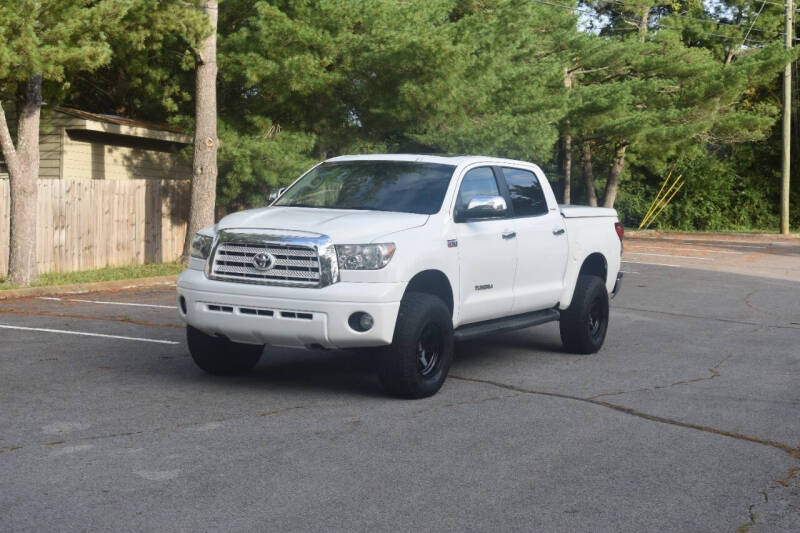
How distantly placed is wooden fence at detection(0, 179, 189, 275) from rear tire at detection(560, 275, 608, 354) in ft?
38.7

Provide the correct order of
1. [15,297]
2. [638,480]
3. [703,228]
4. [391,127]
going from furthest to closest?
[703,228] < [391,127] < [15,297] < [638,480]

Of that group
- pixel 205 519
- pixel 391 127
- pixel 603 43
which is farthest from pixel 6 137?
pixel 603 43

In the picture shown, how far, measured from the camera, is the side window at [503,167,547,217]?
1012 cm

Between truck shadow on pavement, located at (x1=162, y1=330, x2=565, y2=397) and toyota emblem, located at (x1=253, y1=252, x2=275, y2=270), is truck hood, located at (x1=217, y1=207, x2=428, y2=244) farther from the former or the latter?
truck shadow on pavement, located at (x1=162, y1=330, x2=565, y2=397)

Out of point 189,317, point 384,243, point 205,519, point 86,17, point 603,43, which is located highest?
point 603,43

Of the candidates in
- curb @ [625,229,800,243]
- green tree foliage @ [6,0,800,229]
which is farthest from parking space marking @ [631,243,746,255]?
curb @ [625,229,800,243]

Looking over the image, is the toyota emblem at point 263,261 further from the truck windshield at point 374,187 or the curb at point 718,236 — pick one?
the curb at point 718,236

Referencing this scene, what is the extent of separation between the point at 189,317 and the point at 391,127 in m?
16.1

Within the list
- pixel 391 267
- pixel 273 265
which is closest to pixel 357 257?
pixel 391 267

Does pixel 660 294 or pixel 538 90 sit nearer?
pixel 660 294

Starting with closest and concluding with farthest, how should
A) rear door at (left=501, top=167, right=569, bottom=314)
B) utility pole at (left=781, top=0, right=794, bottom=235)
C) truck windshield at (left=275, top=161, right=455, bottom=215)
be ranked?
1. truck windshield at (left=275, top=161, right=455, bottom=215)
2. rear door at (left=501, top=167, right=569, bottom=314)
3. utility pole at (left=781, top=0, right=794, bottom=235)

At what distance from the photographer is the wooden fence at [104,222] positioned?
64.6 feet

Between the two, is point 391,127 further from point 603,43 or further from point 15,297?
point 603,43

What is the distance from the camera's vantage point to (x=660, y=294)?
1784cm
